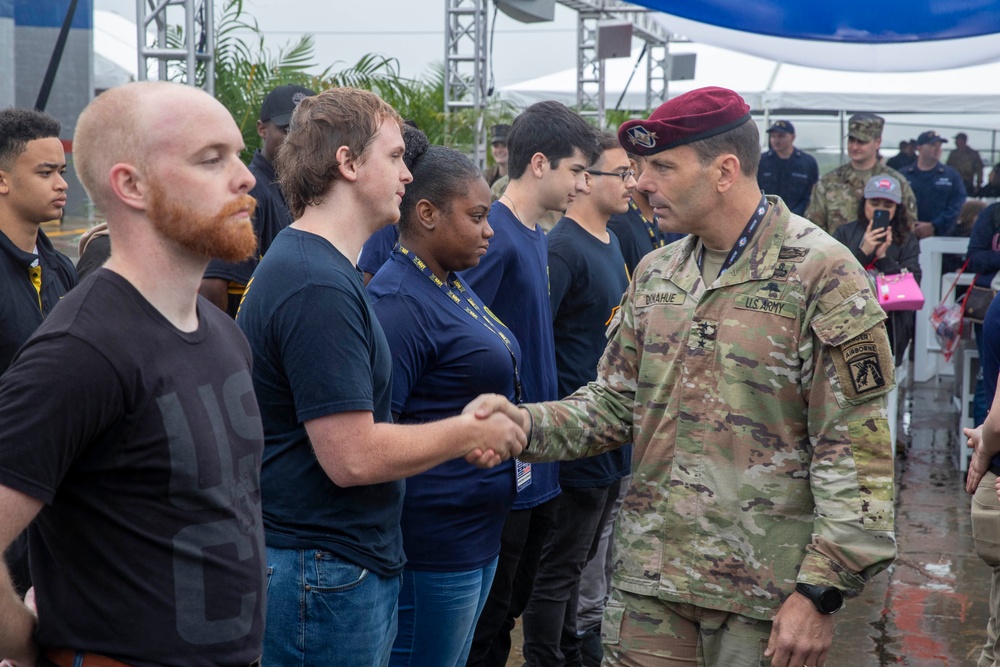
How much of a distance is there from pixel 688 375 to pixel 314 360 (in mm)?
1016

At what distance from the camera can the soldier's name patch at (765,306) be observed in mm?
2588

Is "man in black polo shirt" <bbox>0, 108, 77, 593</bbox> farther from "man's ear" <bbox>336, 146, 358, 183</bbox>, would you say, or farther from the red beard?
the red beard

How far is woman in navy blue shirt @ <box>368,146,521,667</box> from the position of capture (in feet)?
9.60

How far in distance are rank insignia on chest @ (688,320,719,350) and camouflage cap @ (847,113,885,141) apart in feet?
21.9

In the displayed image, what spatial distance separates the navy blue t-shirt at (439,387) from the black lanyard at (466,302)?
0.07ft

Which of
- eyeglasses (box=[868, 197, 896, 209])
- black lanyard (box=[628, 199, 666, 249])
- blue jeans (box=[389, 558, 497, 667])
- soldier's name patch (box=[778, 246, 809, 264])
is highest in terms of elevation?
soldier's name patch (box=[778, 246, 809, 264])

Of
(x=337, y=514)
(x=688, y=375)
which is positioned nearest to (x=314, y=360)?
(x=337, y=514)

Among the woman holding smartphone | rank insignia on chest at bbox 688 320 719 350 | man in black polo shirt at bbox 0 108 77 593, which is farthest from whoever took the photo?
the woman holding smartphone

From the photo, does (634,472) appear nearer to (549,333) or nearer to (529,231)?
(549,333)

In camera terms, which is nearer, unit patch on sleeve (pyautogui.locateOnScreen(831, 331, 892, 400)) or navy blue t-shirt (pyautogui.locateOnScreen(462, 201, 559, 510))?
unit patch on sleeve (pyautogui.locateOnScreen(831, 331, 892, 400))

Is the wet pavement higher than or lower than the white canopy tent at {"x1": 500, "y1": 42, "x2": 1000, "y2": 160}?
lower

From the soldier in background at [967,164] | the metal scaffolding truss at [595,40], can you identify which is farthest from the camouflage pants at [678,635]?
the soldier in background at [967,164]

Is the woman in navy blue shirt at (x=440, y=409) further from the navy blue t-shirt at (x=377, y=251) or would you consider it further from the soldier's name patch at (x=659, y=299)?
the navy blue t-shirt at (x=377, y=251)

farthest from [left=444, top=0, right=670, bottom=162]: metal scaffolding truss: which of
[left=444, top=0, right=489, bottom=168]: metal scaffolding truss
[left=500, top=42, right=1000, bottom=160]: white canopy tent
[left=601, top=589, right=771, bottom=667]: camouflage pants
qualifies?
[left=601, top=589, right=771, bottom=667]: camouflage pants
